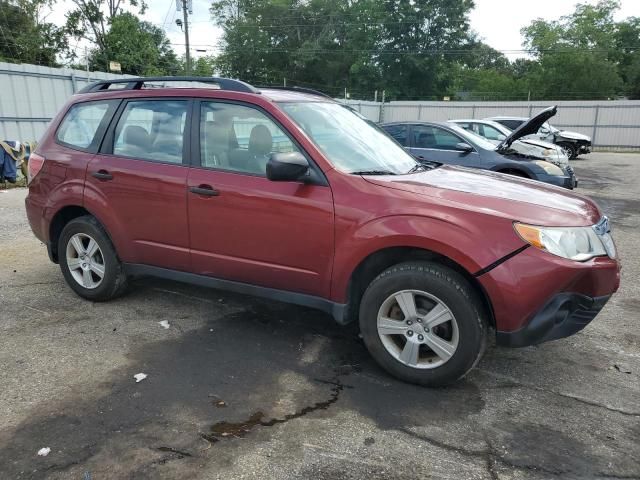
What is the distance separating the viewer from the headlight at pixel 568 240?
2.92 metres

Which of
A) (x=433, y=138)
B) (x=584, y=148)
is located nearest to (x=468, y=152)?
(x=433, y=138)

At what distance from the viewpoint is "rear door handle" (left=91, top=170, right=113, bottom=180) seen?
423 cm

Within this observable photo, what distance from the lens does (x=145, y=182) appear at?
4.05 m

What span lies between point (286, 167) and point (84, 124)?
2.33 metres

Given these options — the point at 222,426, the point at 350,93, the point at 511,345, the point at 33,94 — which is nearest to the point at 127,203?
the point at 222,426

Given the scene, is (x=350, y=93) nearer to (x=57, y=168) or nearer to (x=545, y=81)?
(x=545, y=81)

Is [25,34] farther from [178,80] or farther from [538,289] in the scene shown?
[538,289]

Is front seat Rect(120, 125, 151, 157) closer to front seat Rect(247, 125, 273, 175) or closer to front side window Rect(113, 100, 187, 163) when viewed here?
front side window Rect(113, 100, 187, 163)

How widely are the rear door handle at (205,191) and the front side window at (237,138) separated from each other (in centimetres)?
17

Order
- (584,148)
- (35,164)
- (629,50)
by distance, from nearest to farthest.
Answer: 1. (35,164)
2. (584,148)
3. (629,50)

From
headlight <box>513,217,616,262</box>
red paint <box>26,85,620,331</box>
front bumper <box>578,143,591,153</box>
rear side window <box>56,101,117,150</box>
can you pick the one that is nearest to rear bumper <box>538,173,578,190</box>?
red paint <box>26,85,620,331</box>

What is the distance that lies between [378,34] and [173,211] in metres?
49.2

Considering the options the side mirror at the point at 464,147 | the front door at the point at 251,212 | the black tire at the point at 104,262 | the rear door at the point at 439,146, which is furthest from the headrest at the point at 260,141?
the side mirror at the point at 464,147

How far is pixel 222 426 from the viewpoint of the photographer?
2.84 m
